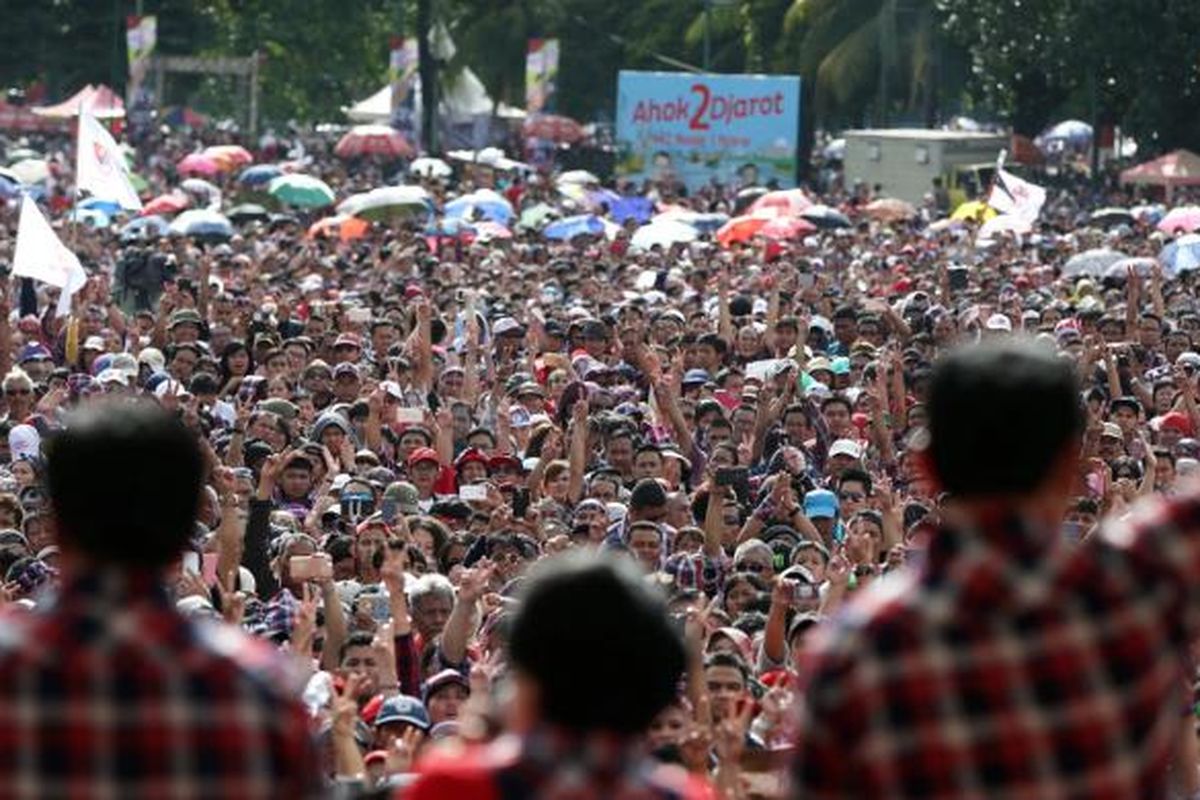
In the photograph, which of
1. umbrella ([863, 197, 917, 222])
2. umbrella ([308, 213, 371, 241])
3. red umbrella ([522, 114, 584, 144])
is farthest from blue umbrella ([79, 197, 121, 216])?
red umbrella ([522, 114, 584, 144])

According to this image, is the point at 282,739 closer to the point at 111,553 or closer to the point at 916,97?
the point at 111,553

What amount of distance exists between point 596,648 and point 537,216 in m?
36.3

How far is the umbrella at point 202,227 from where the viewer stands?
34219 millimetres

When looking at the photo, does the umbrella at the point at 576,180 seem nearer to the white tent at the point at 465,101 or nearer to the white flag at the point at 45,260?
the white tent at the point at 465,101

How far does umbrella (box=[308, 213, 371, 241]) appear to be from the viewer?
3644cm

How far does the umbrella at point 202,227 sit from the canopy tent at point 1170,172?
16697mm

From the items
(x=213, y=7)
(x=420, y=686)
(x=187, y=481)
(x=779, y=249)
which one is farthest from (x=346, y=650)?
(x=213, y=7)

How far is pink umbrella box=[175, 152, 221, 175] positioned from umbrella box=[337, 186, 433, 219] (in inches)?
713

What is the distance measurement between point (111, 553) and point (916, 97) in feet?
191

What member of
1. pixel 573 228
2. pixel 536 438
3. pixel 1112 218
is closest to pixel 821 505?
pixel 536 438

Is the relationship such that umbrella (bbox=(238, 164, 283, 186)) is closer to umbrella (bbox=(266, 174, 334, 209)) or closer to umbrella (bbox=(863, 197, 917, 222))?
umbrella (bbox=(266, 174, 334, 209))

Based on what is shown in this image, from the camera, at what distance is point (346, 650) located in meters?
9.31

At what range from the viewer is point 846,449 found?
15250 millimetres

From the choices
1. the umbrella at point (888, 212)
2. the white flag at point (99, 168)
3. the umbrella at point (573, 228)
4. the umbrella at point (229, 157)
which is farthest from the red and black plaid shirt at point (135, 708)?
A: the umbrella at point (229, 157)
